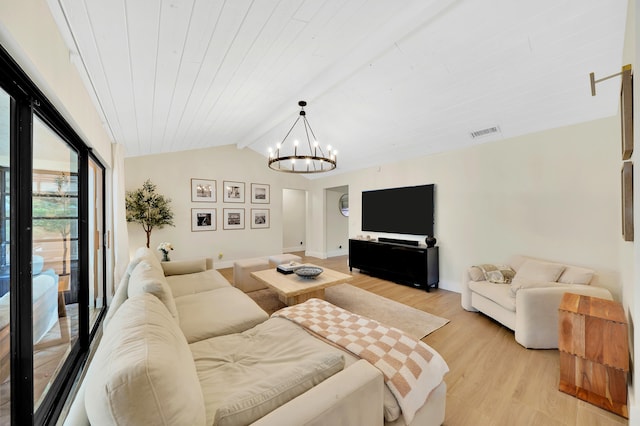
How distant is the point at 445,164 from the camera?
4117mm

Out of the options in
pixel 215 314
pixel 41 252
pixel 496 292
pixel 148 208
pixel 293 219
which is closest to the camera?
pixel 41 252

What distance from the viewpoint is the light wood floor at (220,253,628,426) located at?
61.8 inches

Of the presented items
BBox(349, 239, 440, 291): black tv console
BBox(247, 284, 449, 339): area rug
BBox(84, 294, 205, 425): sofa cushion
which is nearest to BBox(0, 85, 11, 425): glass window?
BBox(84, 294, 205, 425): sofa cushion

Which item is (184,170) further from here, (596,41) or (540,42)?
(596,41)

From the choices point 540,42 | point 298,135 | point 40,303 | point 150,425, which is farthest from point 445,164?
point 40,303

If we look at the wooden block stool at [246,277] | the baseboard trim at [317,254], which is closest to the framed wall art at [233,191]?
the wooden block stool at [246,277]

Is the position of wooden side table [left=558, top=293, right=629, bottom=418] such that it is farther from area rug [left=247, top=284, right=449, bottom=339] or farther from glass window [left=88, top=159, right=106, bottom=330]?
glass window [left=88, top=159, right=106, bottom=330]

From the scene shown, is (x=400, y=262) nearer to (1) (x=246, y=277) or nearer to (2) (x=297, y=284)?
(2) (x=297, y=284)

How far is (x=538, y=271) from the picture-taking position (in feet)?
9.02

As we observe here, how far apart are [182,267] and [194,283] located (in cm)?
65

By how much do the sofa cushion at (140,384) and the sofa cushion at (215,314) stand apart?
93 cm

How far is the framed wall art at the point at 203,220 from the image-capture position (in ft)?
18.1

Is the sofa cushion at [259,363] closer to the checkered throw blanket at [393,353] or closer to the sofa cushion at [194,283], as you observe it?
the checkered throw blanket at [393,353]

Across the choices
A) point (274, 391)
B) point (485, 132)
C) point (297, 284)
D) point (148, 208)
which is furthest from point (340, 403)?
point (148, 208)
